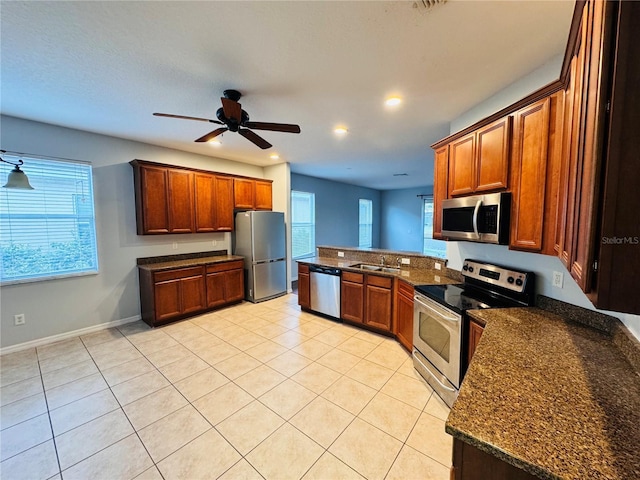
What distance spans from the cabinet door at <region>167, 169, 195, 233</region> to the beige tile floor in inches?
68.3

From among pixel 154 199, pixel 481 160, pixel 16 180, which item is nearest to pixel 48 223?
pixel 16 180

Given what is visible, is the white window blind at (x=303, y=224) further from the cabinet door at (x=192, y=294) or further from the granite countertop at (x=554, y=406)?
the granite countertop at (x=554, y=406)

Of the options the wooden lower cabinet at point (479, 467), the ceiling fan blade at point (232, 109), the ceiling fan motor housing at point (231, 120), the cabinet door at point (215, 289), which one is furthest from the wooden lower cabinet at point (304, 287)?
the wooden lower cabinet at point (479, 467)

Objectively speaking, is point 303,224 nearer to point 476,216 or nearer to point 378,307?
point 378,307

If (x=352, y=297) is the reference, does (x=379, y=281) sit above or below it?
above

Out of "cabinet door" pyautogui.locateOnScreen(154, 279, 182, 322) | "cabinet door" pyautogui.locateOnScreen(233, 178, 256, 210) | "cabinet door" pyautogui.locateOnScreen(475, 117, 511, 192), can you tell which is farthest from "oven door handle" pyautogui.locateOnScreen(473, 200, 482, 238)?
"cabinet door" pyautogui.locateOnScreen(233, 178, 256, 210)

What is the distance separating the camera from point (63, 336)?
336cm

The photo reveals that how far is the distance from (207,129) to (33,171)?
2.10 meters

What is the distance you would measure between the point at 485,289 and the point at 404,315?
0.92 metres

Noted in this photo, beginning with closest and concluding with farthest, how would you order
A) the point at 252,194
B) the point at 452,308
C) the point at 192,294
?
the point at 452,308 < the point at 192,294 < the point at 252,194

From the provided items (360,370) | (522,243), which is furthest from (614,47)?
(360,370)

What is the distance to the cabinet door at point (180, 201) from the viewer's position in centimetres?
408

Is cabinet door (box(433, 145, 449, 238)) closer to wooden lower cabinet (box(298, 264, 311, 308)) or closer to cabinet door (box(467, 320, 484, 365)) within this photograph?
cabinet door (box(467, 320, 484, 365))

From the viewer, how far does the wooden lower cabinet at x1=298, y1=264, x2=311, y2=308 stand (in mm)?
4219
